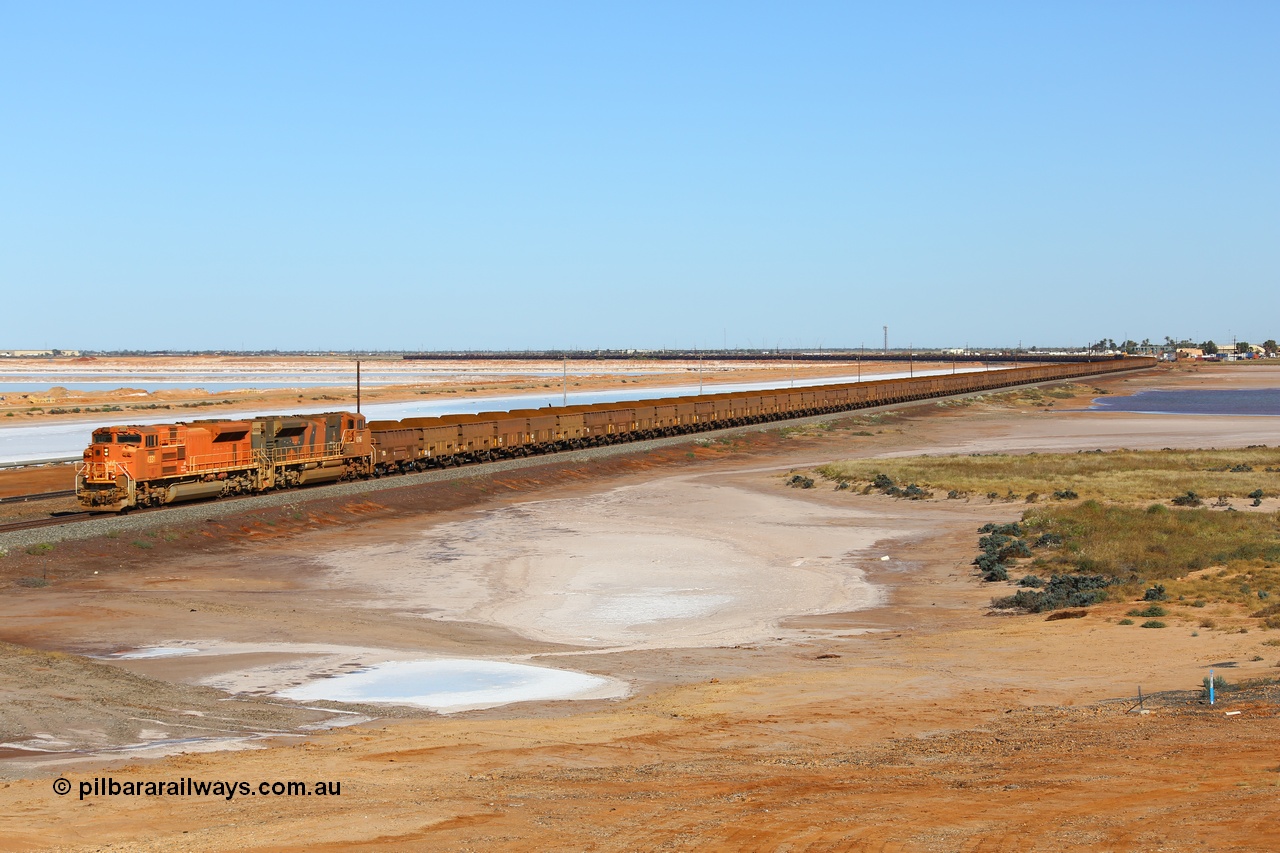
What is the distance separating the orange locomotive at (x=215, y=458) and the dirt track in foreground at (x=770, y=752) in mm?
11220

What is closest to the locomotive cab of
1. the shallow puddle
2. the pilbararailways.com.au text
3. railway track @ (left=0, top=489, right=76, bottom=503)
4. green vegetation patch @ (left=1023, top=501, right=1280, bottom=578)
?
railway track @ (left=0, top=489, right=76, bottom=503)

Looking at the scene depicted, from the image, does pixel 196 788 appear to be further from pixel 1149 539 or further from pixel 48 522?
pixel 1149 539

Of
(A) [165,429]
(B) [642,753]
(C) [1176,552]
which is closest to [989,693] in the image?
(B) [642,753]

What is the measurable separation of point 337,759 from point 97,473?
30402 mm

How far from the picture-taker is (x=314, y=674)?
76.2 feet

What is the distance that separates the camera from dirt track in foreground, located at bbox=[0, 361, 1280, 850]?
12867mm

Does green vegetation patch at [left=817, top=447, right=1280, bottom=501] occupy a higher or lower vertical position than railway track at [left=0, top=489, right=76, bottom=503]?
lower

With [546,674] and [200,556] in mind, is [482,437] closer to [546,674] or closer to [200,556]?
[200,556]

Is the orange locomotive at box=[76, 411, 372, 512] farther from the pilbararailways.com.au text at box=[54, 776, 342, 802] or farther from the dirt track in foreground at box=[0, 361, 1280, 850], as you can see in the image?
the pilbararailways.com.au text at box=[54, 776, 342, 802]

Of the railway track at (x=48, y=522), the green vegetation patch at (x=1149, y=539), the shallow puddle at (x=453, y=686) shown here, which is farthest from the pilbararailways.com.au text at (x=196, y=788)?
the railway track at (x=48, y=522)

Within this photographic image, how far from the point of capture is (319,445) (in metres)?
52.3

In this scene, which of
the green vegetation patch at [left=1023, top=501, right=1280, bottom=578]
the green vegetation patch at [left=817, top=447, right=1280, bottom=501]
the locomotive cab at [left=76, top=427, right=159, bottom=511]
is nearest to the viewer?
the green vegetation patch at [left=1023, top=501, right=1280, bottom=578]

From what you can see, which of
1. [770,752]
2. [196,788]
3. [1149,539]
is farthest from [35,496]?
[1149,539]

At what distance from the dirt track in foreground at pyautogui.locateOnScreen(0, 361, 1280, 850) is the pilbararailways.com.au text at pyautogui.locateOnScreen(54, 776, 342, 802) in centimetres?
26
